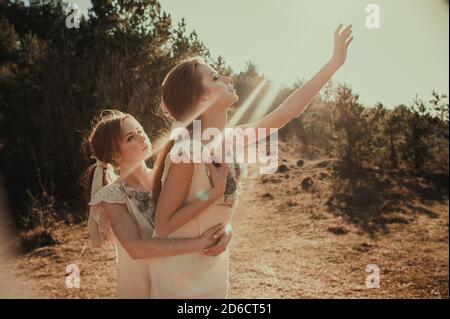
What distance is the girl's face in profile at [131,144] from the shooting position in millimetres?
1760

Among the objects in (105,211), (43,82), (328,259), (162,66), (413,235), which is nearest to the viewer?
→ (105,211)

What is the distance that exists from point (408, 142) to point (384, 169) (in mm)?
1046

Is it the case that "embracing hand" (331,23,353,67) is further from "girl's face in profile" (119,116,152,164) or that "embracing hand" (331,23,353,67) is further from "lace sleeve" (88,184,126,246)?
"lace sleeve" (88,184,126,246)

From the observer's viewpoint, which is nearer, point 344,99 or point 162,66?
point 162,66

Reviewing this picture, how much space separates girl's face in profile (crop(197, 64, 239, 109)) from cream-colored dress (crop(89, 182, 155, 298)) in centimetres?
47

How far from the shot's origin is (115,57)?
353 inches

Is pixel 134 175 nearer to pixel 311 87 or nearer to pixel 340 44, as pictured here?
pixel 311 87

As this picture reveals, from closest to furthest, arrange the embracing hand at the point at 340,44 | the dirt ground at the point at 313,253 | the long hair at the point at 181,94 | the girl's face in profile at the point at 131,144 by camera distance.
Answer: the long hair at the point at 181,94, the girl's face in profile at the point at 131,144, the embracing hand at the point at 340,44, the dirt ground at the point at 313,253

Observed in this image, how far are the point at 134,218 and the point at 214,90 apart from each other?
585 millimetres

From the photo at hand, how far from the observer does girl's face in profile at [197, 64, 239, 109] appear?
1667 mm

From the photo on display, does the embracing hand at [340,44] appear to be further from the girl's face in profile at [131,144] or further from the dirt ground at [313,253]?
the dirt ground at [313,253]

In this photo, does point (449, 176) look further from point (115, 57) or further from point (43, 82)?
point (43, 82)

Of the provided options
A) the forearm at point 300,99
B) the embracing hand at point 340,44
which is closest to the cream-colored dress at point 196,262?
the forearm at point 300,99

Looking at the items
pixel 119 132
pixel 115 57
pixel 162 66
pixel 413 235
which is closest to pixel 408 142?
pixel 413 235
